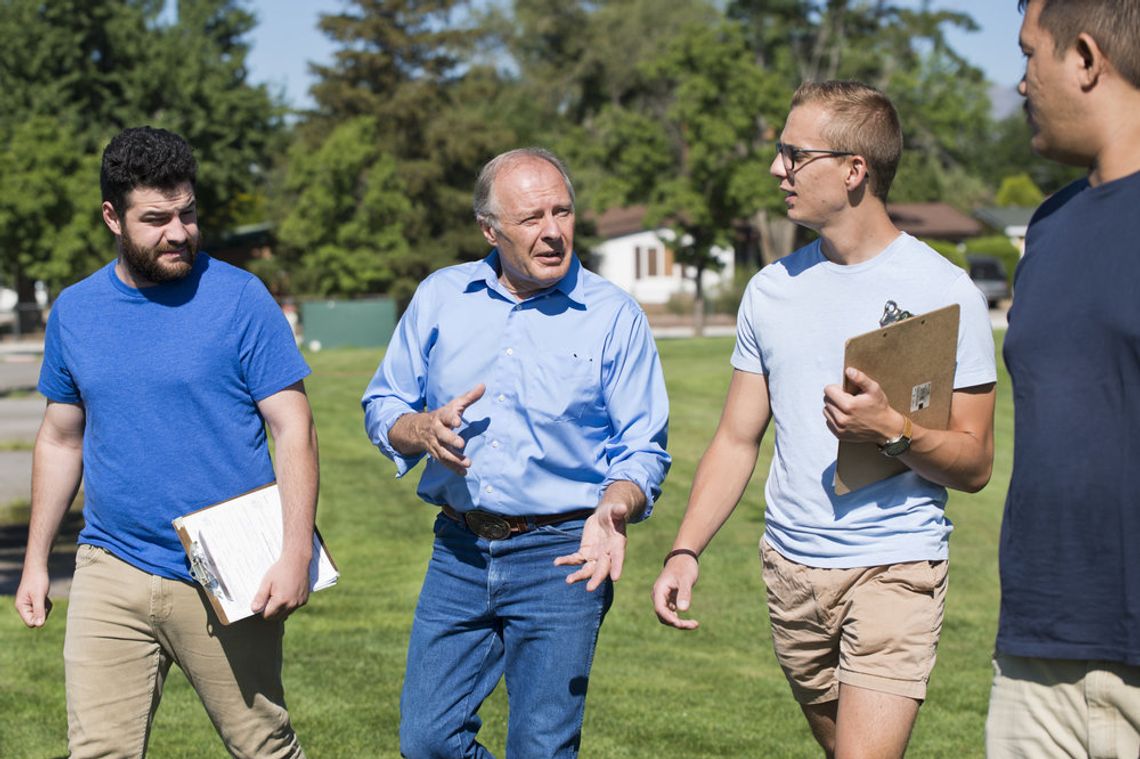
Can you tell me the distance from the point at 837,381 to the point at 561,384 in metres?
0.82

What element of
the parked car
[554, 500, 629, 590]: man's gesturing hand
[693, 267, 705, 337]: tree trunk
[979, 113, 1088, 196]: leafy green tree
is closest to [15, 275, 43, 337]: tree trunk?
[693, 267, 705, 337]: tree trunk

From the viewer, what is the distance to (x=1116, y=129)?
2.77m

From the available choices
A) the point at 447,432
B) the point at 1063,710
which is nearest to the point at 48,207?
the point at 447,432

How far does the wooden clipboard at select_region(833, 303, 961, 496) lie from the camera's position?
136 inches

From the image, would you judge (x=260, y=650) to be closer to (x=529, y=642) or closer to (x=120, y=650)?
(x=120, y=650)

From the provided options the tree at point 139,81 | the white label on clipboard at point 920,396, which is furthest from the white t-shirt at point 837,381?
the tree at point 139,81

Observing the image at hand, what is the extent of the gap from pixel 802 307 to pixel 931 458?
59cm

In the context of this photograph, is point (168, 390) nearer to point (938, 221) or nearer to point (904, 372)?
point (904, 372)

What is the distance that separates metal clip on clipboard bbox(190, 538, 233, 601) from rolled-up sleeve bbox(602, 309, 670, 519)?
1153 mm

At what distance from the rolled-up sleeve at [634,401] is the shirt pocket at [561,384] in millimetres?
62

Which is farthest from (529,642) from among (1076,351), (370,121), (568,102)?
(568,102)

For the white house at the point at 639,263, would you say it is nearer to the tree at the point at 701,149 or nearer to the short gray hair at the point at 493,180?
the tree at the point at 701,149

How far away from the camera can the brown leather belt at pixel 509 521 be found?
4180 millimetres

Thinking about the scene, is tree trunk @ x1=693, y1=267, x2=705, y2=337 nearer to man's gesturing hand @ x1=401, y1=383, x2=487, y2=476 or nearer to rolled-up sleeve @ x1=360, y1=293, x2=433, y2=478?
rolled-up sleeve @ x1=360, y1=293, x2=433, y2=478
